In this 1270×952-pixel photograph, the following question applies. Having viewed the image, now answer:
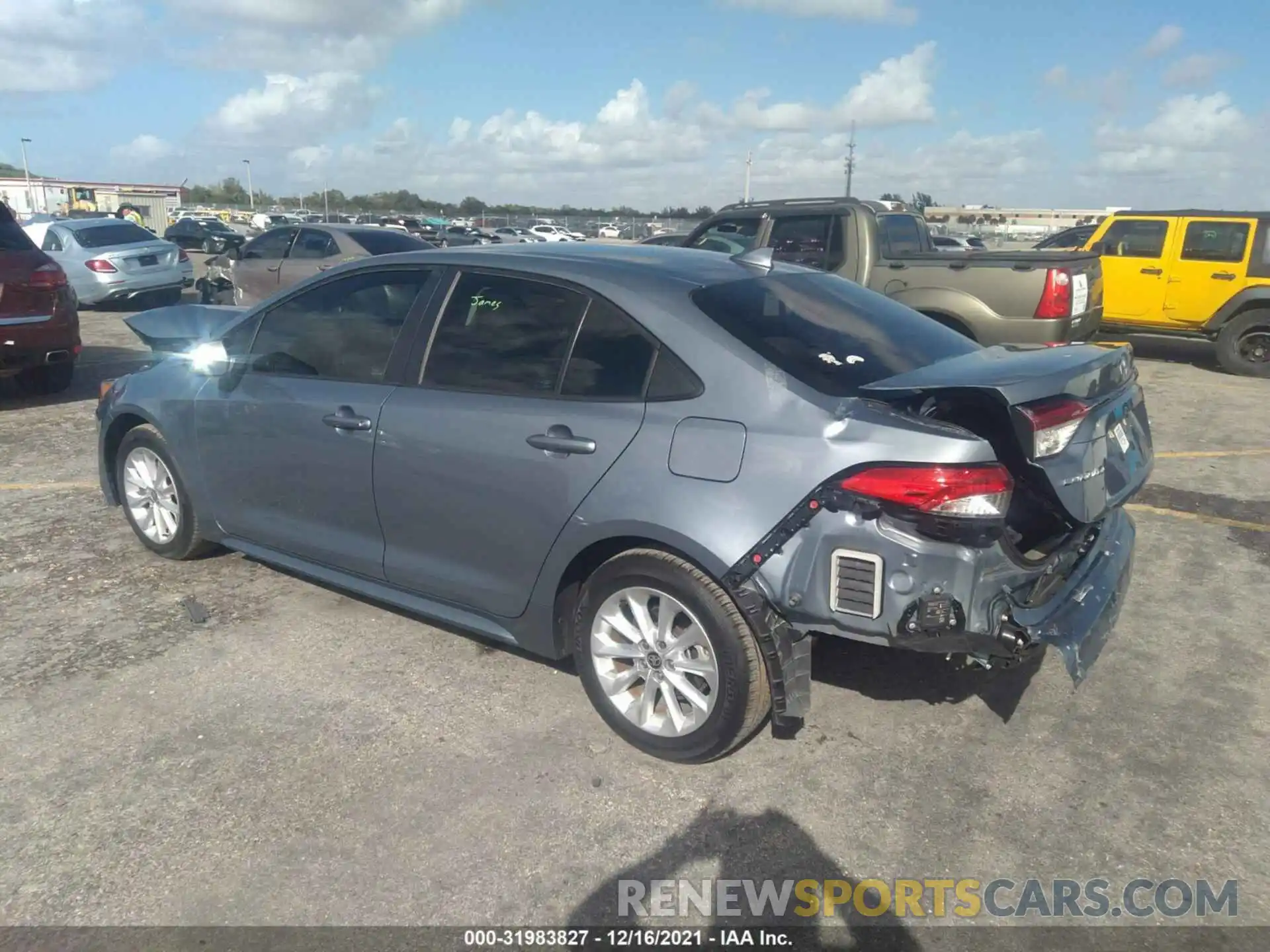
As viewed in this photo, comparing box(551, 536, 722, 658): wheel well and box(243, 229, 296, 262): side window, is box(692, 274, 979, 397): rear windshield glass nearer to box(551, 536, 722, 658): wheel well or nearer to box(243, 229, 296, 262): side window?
box(551, 536, 722, 658): wheel well

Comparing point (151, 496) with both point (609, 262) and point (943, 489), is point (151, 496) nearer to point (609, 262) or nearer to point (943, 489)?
point (609, 262)

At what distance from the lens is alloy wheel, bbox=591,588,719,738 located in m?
3.11

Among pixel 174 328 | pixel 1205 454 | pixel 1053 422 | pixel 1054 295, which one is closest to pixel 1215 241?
pixel 1054 295

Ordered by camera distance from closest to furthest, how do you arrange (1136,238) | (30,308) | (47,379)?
(30,308) → (47,379) → (1136,238)

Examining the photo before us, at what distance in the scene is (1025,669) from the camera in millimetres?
3889

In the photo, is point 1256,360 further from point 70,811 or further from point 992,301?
point 70,811

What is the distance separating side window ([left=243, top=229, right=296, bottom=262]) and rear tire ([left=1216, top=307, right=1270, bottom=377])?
486 inches

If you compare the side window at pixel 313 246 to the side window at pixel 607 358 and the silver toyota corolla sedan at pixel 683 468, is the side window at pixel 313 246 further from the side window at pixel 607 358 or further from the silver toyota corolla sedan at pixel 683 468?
the side window at pixel 607 358

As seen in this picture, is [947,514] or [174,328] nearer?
[947,514]

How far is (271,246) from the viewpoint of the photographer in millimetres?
13438

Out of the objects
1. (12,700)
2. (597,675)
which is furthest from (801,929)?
(12,700)

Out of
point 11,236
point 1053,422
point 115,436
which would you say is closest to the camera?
point 1053,422

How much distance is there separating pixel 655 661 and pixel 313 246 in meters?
11.4

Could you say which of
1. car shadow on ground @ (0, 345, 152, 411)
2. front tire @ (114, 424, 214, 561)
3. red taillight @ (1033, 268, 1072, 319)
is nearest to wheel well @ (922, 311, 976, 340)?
red taillight @ (1033, 268, 1072, 319)
